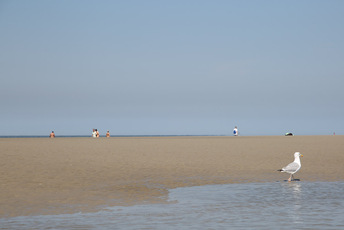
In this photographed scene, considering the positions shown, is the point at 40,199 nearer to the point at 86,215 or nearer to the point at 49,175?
the point at 86,215

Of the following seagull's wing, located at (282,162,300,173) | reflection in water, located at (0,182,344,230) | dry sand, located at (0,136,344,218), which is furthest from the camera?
seagull's wing, located at (282,162,300,173)

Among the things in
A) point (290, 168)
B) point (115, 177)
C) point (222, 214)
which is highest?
point (290, 168)

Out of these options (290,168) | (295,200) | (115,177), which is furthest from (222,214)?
(115,177)

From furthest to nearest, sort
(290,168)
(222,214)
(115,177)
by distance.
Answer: (115,177) → (290,168) → (222,214)

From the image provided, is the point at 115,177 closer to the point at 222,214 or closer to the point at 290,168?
the point at 290,168

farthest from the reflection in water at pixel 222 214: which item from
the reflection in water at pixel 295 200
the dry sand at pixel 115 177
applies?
the dry sand at pixel 115 177

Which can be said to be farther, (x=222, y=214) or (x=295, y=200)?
(x=295, y=200)

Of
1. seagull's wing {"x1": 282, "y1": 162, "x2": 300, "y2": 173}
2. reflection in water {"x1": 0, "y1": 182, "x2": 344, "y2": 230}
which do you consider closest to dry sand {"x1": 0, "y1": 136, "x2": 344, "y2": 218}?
seagull's wing {"x1": 282, "y1": 162, "x2": 300, "y2": 173}

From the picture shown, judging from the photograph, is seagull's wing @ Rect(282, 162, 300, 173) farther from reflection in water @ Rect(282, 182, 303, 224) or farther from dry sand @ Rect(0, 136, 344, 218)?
Answer: reflection in water @ Rect(282, 182, 303, 224)

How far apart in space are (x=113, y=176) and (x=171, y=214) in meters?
9.72

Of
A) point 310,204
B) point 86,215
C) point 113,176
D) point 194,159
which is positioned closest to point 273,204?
point 310,204

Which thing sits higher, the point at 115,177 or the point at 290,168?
the point at 290,168

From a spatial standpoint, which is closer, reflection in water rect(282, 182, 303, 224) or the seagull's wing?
reflection in water rect(282, 182, 303, 224)

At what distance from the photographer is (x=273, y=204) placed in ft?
43.4
